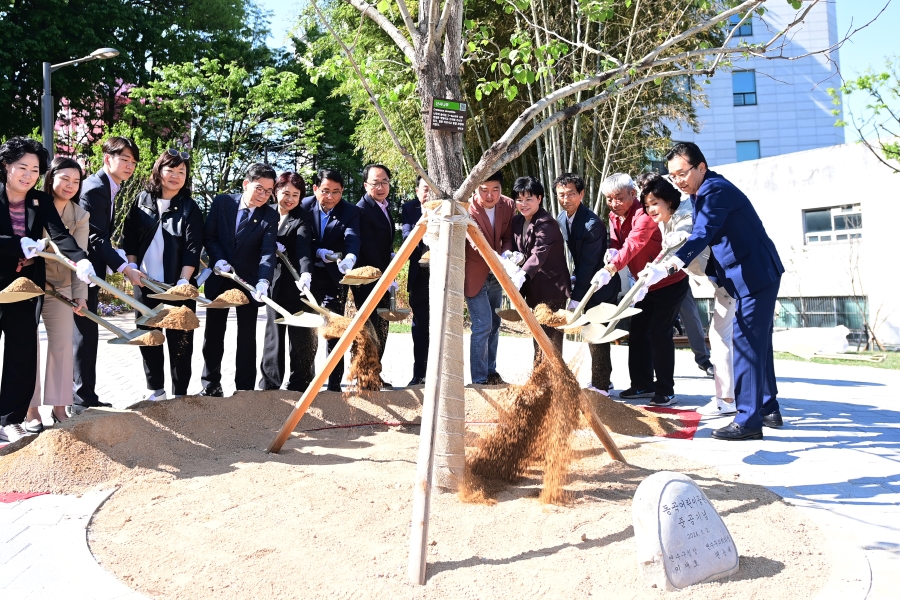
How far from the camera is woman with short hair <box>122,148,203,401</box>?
5062mm

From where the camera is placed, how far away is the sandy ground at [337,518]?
96.0 inches

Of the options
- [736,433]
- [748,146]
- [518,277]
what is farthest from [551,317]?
[748,146]

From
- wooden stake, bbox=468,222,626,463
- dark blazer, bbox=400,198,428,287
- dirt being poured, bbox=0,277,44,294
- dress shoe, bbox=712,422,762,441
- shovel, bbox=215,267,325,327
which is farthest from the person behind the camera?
dark blazer, bbox=400,198,428,287

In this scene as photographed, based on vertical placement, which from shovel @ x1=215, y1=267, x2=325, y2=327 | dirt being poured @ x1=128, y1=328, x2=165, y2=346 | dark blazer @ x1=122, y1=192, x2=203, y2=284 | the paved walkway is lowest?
the paved walkway

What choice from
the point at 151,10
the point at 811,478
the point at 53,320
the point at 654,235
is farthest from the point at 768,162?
the point at 151,10

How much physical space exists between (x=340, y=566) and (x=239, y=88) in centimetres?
2261

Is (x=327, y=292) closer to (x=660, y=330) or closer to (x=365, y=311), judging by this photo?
(x=365, y=311)

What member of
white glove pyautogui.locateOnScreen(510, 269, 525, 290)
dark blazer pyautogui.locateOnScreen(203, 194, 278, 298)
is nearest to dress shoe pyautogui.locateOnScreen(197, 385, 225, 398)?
dark blazer pyautogui.locateOnScreen(203, 194, 278, 298)

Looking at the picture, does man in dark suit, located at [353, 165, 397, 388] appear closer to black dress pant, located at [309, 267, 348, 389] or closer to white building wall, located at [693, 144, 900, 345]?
black dress pant, located at [309, 267, 348, 389]

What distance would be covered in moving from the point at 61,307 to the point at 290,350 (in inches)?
64.1

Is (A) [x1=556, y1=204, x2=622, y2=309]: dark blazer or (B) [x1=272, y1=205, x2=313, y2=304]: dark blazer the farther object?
(A) [x1=556, y1=204, x2=622, y2=309]: dark blazer

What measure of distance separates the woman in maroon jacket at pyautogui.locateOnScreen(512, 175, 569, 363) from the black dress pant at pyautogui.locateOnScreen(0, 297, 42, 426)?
10.6ft

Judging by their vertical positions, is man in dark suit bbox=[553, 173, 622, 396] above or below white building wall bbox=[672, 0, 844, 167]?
below

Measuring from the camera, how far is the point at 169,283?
16.9 feet
